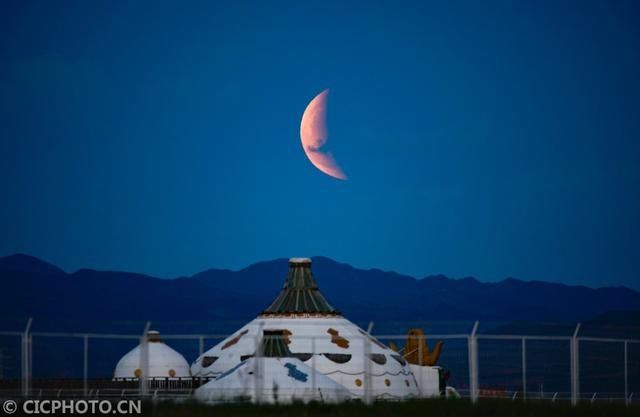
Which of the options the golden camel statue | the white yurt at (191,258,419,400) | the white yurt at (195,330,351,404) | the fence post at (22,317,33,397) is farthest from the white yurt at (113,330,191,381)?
the fence post at (22,317,33,397)

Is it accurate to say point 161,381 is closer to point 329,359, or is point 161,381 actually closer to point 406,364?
point 329,359

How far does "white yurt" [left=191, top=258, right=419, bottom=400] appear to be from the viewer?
7688 cm

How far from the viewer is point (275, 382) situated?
5588 cm

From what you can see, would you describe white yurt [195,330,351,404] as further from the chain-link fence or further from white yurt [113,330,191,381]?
white yurt [113,330,191,381]

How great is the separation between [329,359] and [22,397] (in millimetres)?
28814

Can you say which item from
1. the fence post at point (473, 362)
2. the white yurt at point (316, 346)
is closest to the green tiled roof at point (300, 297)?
the white yurt at point (316, 346)

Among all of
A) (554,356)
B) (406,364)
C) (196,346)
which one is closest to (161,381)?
(406,364)

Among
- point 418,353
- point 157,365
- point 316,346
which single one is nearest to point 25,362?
point 157,365

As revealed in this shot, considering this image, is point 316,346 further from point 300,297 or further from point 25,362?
point 25,362

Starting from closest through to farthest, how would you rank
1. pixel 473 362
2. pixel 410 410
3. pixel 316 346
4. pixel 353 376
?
1. pixel 410 410
2. pixel 473 362
3. pixel 353 376
4. pixel 316 346

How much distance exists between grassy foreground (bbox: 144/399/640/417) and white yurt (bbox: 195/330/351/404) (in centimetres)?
444

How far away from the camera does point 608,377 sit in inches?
2665

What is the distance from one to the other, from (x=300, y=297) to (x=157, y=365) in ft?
39.5

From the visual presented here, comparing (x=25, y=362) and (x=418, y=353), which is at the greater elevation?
(x=418, y=353)
